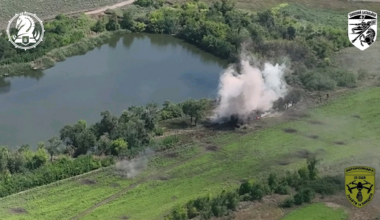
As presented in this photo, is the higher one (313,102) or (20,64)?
(20,64)

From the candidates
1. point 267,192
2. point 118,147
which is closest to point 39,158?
point 118,147

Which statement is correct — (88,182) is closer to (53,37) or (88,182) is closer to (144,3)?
(53,37)

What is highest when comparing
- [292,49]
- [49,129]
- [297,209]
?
[292,49]

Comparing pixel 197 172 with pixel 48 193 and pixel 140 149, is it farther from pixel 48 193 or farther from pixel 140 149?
pixel 48 193

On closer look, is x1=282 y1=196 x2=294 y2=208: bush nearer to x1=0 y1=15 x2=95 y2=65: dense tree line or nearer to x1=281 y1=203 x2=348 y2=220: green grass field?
x1=281 y1=203 x2=348 y2=220: green grass field

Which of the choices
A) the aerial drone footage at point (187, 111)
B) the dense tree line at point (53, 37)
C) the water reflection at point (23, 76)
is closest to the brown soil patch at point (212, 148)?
the aerial drone footage at point (187, 111)

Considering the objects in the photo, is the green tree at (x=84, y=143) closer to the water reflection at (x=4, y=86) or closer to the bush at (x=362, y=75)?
the water reflection at (x=4, y=86)

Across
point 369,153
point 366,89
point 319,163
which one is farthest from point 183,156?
point 366,89
